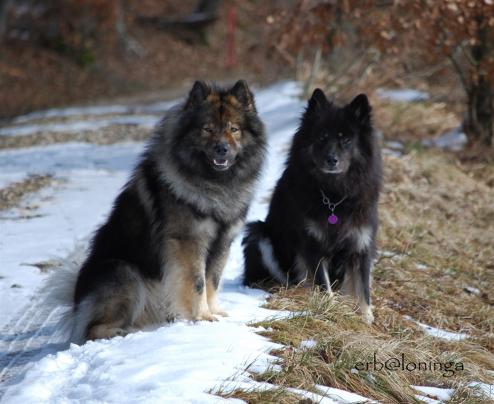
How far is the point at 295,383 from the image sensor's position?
4410 millimetres

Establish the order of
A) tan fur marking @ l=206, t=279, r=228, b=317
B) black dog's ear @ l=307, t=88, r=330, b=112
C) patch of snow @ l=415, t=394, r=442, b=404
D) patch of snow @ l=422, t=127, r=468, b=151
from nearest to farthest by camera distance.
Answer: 1. patch of snow @ l=415, t=394, r=442, b=404
2. tan fur marking @ l=206, t=279, r=228, b=317
3. black dog's ear @ l=307, t=88, r=330, b=112
4. patch of snow @ l=422, t=127, r=468, b=151

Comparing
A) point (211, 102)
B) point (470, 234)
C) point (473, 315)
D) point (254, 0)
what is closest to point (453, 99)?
point (470, 234)

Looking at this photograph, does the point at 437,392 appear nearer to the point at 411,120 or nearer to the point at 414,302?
the point at 414,302

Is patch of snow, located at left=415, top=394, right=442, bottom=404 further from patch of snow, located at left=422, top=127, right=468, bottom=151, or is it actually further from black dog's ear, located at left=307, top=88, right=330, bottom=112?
patch of snow, located at left=422, top=127, right=468, bottom=151

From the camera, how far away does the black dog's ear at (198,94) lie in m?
5.45

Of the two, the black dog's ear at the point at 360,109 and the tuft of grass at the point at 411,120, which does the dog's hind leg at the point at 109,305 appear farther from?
the tuft of grass at the point at 411,120

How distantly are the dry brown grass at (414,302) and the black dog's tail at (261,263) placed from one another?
51 centimetres

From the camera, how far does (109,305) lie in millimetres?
5191

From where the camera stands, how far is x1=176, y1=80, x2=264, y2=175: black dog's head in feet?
17.6

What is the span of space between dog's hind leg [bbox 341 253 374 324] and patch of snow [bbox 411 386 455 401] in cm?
127

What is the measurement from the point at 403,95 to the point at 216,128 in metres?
12.4

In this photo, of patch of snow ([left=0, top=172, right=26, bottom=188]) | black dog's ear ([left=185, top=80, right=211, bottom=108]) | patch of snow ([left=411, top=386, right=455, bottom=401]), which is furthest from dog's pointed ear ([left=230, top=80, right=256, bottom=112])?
patch of snow ([left=0, top=172, right=26, bottom=188])

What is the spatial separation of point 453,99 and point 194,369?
13246 millimetres

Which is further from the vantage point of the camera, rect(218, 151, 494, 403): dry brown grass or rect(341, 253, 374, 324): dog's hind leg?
rect(341, 253, 374, 324): dog's hind leg
